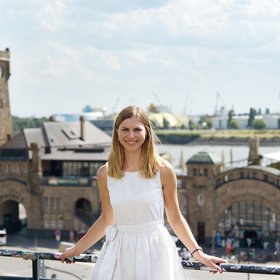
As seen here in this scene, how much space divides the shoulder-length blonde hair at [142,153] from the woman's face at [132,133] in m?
0.04

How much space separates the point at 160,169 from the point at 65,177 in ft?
159

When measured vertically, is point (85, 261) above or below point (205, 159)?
above

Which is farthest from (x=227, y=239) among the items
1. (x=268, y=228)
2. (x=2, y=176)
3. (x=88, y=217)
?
(x=2, y=176)

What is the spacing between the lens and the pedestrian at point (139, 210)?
5.62m

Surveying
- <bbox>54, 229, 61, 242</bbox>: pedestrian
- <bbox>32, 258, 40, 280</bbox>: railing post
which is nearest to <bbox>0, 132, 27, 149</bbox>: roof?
<bbox>54, 229, 61, 242</bbox>: pedestrian

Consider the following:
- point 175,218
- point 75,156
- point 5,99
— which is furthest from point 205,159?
point 175,218

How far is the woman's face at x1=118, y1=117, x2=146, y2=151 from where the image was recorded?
5844mm

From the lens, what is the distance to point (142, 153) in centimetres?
587

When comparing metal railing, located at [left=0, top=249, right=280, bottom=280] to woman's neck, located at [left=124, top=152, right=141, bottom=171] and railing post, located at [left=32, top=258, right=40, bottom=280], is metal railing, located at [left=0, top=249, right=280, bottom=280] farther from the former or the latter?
woman's neck, located at [left=124, top=152, right=141, bottom=171]

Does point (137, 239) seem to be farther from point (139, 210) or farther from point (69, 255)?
point (69, 255)

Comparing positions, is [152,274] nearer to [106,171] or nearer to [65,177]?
[106,171]

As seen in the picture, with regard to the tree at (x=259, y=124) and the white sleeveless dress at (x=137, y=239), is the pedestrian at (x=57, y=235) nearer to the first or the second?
the white sleeveless dress at (x=137, y=239)

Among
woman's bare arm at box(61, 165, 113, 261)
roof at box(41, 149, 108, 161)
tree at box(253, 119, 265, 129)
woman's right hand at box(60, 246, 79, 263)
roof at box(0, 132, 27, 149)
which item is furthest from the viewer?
tree at box(253, 119, 265, 129)

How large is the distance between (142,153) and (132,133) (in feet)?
0.66
